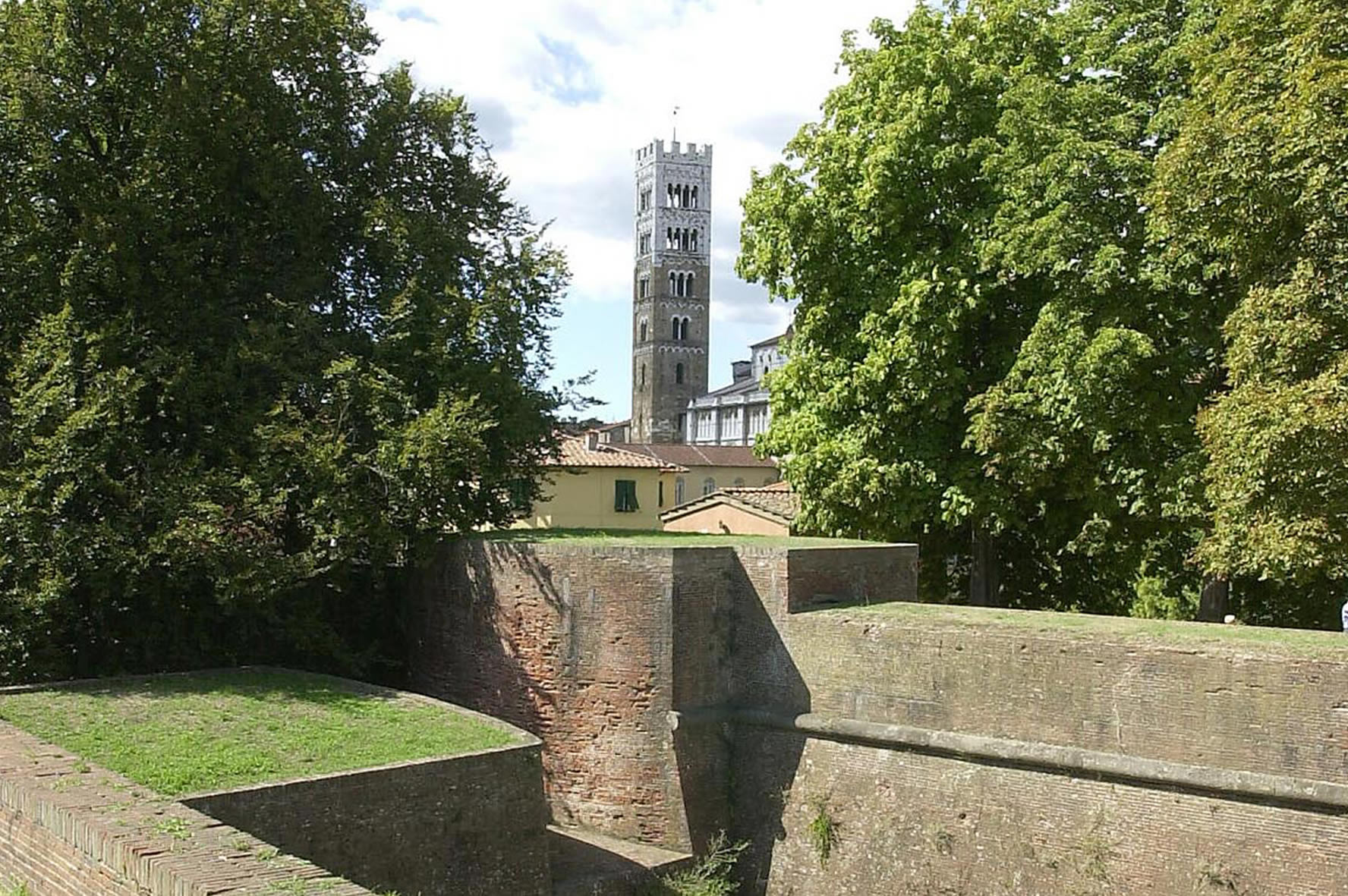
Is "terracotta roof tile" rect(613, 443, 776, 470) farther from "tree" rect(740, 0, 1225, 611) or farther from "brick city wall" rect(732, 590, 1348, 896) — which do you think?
"brick city wall" rect(732, 590, 1348, 896)

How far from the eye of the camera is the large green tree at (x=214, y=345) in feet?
48.1

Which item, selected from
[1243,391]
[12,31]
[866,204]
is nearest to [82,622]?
[12,31]

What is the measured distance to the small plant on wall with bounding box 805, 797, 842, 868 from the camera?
1350 cm

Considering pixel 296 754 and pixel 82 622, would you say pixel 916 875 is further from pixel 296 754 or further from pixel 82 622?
pixel 82 622

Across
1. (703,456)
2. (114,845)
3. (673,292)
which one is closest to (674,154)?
(673,292)

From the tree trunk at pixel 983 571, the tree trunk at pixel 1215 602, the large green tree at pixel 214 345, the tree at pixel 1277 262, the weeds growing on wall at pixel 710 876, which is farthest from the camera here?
the tree trunk at pixel 983 571

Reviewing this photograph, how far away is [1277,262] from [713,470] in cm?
3646

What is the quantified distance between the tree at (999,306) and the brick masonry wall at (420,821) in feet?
29.4

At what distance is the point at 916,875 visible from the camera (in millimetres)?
12883

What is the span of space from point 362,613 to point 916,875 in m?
8.20

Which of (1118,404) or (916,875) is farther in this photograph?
(1118,404)

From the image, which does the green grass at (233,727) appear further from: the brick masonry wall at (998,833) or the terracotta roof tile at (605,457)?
the terracotta roof tile at (605,457)

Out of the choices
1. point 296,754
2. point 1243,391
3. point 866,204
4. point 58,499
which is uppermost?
point 866,204

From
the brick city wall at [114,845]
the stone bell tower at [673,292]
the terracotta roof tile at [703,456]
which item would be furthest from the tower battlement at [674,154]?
the brick city wall at [114,845]
